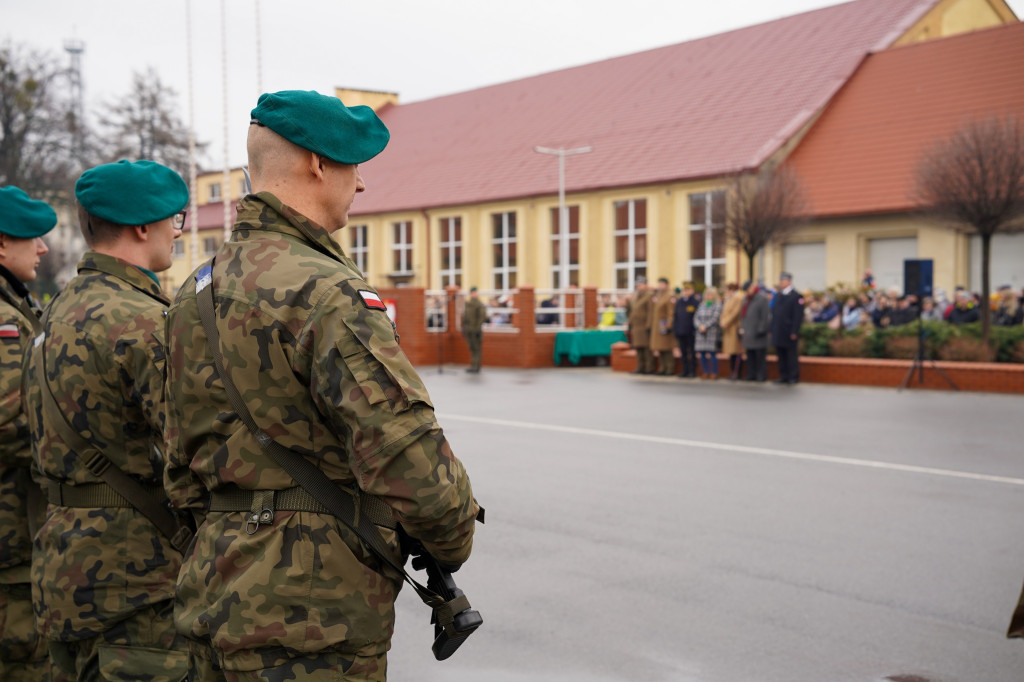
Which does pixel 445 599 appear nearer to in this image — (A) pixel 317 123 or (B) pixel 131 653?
(A) pixel 317 123

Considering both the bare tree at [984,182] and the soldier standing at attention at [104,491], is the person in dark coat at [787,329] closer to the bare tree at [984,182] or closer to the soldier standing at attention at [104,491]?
the bare tree at [984,182]

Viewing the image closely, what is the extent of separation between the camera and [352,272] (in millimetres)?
2311

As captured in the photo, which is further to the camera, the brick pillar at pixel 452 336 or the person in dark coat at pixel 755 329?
the brick pillar at pixel 452 336

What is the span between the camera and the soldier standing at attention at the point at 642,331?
71.4 feet

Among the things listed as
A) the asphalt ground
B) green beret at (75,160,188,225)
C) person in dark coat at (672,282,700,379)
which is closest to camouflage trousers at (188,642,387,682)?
green beret at (75,160,188,225)

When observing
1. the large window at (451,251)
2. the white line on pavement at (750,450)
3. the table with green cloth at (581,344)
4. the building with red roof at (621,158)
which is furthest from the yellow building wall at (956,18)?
the white line on pavement at (750,450)

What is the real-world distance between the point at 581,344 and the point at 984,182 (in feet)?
32.2

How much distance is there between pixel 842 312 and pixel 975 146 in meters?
5.78

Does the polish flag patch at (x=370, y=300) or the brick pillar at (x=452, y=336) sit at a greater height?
the polish flag patch at (x=370, y=300)

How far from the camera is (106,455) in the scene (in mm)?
3146

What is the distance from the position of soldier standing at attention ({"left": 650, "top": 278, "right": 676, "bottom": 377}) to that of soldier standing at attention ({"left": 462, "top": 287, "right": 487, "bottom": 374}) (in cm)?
420

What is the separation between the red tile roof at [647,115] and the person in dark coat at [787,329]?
1322 centimetres

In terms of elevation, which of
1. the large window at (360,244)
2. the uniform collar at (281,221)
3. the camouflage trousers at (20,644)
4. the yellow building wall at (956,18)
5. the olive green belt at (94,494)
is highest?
the yellow building wall at (956,18)

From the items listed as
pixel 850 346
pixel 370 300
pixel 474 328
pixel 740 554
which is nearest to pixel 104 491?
pixel 370 300
